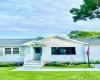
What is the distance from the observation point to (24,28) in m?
49.6

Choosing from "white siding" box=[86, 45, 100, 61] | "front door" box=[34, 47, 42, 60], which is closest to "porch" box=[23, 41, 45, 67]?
"front door" box=[34, 47, 42, 60]

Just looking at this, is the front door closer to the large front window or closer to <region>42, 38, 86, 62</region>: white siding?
<region>42, 38, 86, 62</region>: white siding

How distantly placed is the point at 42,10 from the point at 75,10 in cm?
963

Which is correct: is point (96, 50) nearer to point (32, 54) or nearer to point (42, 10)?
point (32, 54)

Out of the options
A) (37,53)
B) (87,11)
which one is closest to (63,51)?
(37,53)

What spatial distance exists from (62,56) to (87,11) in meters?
8.26

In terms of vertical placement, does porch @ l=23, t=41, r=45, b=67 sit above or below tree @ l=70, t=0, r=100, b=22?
below

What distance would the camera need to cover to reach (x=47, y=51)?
1188 inches

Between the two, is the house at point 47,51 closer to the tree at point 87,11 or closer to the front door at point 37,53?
the front door at point 37,53

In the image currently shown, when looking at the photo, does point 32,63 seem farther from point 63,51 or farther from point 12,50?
point 63,51

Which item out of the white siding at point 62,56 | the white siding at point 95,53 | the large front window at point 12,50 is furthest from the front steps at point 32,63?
the white siding at point 95,53

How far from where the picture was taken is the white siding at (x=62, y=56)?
29688mm

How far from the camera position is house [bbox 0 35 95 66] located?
29734mm

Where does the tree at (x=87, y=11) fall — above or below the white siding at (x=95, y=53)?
above
